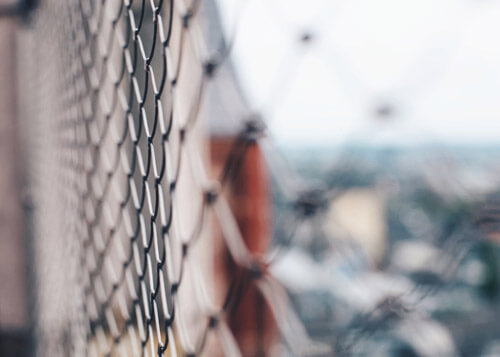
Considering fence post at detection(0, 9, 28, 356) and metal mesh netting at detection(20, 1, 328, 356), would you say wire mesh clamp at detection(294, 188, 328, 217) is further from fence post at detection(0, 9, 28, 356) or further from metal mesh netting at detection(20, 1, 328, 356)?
fence post at detection(0, 9, 28, 356)

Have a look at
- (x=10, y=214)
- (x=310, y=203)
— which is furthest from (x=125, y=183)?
(x=10, y=214)

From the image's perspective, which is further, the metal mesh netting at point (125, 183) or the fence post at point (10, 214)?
the fence post at point (10, 214)

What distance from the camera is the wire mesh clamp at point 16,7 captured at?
2.08 ft

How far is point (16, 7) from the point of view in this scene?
643 mm

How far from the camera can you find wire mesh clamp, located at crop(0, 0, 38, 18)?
2.08ft

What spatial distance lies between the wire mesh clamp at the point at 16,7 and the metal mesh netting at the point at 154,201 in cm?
1

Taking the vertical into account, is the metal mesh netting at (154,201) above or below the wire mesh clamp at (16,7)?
below

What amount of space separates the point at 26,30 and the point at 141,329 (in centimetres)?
51

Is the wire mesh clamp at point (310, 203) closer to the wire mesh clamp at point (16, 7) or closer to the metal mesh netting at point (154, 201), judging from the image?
the metal mesh netting at point (154, 201)

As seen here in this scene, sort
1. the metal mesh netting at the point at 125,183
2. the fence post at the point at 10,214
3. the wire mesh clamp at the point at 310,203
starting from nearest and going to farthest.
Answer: the metal mesh netting at the point at 125,183
the wire mesh clamp at the point at 310,203
the fence post at the point at 10,214

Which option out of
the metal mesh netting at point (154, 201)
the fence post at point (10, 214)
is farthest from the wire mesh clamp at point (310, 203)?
the fence post at point (10, 214)

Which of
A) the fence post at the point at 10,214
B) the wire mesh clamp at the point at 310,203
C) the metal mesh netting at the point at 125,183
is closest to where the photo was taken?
the metal mesh netting at the point at 125,183

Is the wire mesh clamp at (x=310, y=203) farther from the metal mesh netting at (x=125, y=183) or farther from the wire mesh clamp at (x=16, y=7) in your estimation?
the wire mesh clamp at (x=16, y=7)

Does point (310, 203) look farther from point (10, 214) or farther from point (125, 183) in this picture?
point (10, 214)
